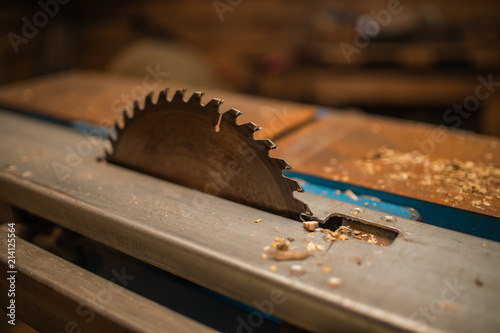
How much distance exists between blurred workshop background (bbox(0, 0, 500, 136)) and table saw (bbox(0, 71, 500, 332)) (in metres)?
2.10

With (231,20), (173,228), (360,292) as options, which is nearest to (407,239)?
(360,292)

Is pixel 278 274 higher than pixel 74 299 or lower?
higher

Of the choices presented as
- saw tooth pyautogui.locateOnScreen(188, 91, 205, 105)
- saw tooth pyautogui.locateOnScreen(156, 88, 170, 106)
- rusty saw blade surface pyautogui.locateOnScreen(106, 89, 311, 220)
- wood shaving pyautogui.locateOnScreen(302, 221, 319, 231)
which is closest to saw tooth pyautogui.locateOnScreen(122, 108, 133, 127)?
rusty saw blade surface pyautogui.locateOnScreen(106, 89, 311, 220)

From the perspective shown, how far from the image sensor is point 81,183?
112 cm

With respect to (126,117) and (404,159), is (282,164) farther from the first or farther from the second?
(404,159)

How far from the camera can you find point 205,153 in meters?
1.08

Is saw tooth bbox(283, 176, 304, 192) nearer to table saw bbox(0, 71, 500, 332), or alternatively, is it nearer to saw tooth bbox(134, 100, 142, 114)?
table saw bbox(0, 71, 500, 332)

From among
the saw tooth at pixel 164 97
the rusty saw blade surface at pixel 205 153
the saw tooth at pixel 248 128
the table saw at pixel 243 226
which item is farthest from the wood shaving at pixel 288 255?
the saw tooth at pixel 164 97

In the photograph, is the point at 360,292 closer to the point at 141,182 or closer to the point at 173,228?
the point at 173,228

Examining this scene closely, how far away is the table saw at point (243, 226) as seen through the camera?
0.74 metres

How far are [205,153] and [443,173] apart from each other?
814 mm

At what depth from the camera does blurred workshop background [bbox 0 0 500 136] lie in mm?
3361

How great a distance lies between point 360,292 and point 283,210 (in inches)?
12.4

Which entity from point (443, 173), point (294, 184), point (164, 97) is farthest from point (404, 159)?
point (164, 97)
